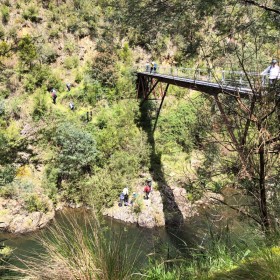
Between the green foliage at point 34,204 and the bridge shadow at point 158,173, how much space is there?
19.7 ft

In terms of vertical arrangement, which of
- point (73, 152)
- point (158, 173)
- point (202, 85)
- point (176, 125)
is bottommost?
point (158, 173)

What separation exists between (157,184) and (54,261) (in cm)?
1500

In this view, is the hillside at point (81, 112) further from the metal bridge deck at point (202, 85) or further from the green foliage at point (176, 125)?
the metal bridge deck at point (202, 85)

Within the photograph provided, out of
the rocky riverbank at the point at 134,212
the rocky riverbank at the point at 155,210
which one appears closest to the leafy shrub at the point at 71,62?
the rocky riverbank at the point at 134,212

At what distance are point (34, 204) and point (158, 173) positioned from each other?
718cm

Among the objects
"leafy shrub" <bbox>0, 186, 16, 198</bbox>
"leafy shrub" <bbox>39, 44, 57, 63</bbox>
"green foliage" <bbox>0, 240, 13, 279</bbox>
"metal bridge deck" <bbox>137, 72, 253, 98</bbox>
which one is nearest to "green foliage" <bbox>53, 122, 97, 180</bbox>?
"leafy shrub" <bbox>0, 186, 16, 198</bbox>

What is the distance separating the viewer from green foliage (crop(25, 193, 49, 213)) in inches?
566

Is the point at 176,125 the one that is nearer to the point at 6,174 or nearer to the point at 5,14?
the point at 6,174

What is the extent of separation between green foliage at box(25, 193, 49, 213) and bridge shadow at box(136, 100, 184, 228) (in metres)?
6.00

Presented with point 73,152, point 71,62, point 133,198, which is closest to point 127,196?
point 133,198

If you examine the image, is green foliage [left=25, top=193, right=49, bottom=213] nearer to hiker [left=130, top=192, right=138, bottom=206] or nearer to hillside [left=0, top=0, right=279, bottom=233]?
hillside [left=0, top=0, right=279, bottom=233]

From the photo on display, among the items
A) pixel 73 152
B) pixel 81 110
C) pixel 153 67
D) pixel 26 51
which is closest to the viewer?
pixel 73 152

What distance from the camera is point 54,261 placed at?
2.17 metres

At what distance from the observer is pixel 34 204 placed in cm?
1445
